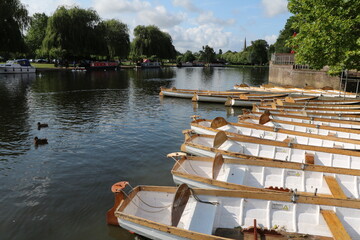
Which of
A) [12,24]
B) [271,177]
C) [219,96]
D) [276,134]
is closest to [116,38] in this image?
[12,24]

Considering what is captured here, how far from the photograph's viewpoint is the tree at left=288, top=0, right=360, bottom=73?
2102cm

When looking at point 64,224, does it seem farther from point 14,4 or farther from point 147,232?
point 14,4

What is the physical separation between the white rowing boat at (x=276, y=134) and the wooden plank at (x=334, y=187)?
4.61 m

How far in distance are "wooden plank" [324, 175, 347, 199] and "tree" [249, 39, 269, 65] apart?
535 ft

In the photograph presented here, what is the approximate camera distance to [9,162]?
1546 centimetres

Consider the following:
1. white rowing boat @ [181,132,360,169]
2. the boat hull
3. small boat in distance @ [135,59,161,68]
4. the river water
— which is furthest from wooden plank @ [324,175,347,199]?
small boat in distance @ [135,59,161,68]

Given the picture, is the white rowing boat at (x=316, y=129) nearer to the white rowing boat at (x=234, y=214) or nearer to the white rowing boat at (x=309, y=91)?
the white rowing boat at (x=234, y=214)

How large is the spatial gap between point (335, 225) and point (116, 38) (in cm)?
9693

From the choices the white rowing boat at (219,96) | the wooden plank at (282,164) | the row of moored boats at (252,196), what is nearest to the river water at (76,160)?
the row of moored boats at (252,196)

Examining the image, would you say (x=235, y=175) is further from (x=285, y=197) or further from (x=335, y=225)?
(x=335, y=225)

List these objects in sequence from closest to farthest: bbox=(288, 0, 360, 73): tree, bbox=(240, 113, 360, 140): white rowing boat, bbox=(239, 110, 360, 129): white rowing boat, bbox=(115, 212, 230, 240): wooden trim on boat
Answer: bbox=(115, 212, 230, 240): wooden trim on boat < bbox=(240, 113, 360, 140): white rowing boat < bbox=(239, 110, 360, 129): white rowing boat < bbox=(288, 0, 360, 73): tree

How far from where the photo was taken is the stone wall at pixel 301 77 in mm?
42206

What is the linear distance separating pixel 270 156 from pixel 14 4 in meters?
77.1

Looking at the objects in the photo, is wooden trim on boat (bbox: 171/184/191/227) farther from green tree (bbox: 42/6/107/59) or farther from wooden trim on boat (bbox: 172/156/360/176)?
green tree (bbox: 42/6/107/59)
